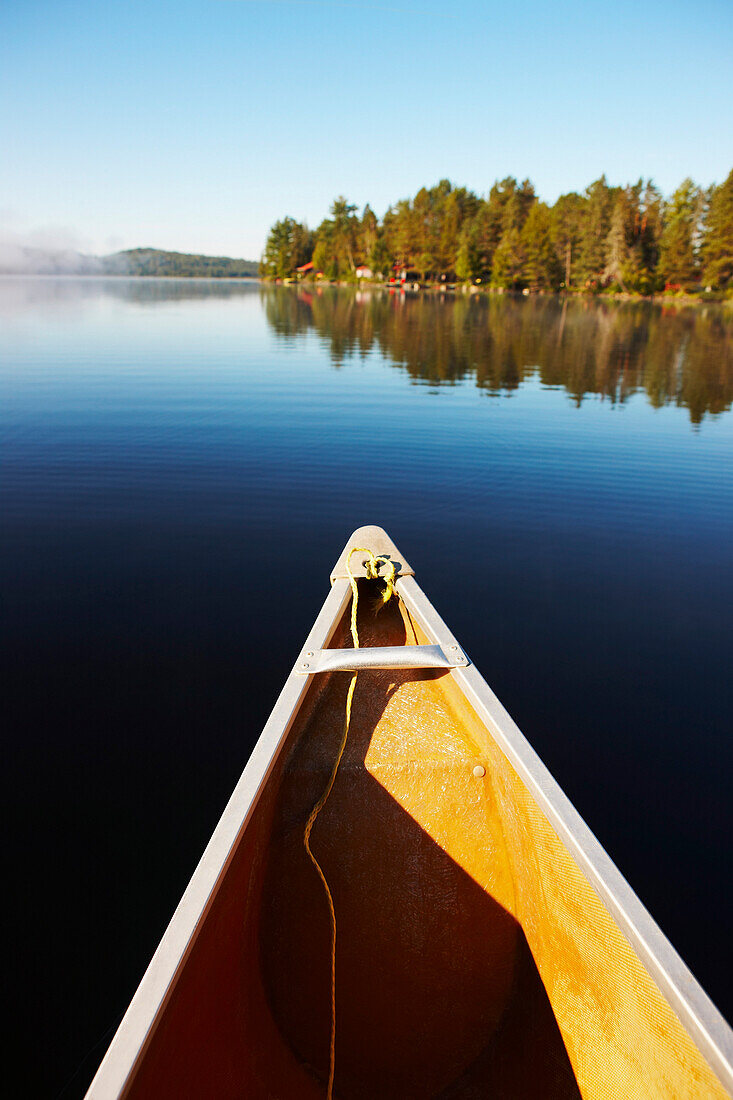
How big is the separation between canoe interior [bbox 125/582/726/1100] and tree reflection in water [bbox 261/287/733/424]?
46.1 feet

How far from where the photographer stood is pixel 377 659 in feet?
8.75

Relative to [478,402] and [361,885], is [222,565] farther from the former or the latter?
[478,402]

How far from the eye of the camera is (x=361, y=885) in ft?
8.09

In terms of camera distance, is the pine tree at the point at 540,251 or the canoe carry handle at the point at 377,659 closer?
the canoe carry handle at the point at 377,659

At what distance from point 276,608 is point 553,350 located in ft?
76.0

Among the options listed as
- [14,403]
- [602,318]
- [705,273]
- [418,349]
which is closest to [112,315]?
[418,349]

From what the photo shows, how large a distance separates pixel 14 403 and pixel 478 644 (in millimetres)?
12654

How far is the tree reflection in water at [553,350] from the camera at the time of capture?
17828 mm

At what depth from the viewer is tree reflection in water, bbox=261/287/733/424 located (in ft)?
58.5

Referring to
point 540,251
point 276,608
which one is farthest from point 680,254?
point 276,608

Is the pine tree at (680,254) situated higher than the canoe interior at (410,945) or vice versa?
the pine tree at (680,254)

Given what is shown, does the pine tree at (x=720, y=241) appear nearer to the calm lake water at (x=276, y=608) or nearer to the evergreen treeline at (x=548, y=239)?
the evergreen treeline at (x=548, y=239)

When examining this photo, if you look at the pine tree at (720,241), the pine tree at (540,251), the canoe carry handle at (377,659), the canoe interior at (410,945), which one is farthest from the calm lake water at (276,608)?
the pine tree at (540,251)

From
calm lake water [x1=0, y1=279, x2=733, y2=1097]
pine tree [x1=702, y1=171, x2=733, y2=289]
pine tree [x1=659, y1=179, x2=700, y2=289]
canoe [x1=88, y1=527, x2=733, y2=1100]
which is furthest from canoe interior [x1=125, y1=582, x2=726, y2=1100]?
pine tree [x1=659, y1=179, x2=700, y2=289]
